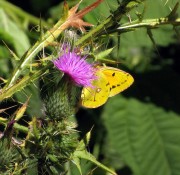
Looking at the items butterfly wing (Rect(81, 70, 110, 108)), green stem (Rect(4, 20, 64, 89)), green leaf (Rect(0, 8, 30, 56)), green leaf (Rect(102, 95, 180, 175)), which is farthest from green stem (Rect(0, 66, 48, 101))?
green leaf (Rect(102, 95, 180, 175))

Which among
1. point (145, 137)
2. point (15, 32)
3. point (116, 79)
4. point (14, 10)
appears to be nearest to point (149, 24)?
point (116, 79)

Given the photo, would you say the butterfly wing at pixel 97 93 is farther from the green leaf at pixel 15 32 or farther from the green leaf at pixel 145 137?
the green leaf at pixel 145 137

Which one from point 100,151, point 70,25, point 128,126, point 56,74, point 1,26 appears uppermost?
point 70,25

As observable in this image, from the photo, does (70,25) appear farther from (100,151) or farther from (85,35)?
(100,151)

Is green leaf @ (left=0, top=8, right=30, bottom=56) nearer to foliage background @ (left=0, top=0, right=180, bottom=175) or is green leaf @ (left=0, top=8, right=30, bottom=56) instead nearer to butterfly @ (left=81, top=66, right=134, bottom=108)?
foliage background @ (left=0, top=0, right=180, bottom=175)

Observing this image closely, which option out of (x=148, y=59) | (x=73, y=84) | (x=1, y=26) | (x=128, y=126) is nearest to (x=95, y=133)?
(x=128, y=126)

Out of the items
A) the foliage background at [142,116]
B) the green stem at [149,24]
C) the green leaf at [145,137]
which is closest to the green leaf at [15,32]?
the foliage background at [142,116]

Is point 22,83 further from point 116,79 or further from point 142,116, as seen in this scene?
point 142,116
